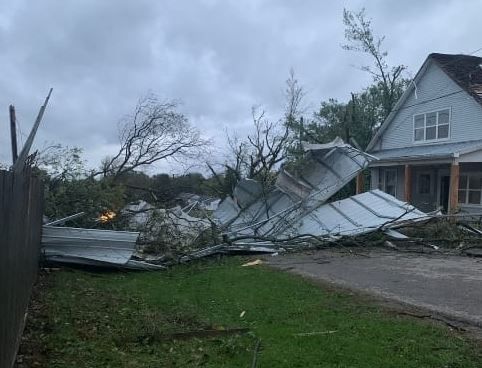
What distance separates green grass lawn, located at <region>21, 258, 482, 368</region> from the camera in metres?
5.11

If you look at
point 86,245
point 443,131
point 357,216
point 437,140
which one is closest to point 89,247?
point 86,245

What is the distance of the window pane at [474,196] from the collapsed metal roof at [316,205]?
598 centimetres

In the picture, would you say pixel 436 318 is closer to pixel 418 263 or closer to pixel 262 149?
pixel 418 263

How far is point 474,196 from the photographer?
21.8 meters

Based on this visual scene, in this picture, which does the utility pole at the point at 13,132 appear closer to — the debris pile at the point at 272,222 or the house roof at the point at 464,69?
the debris pile at the point at 272,222

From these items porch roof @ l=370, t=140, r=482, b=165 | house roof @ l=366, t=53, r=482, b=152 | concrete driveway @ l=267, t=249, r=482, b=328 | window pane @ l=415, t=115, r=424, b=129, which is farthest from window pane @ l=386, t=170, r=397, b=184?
concrete driveway @ l=267, t=249, r=482, b=328

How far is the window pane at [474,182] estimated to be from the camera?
71.1 ft

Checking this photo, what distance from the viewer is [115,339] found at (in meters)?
6.05

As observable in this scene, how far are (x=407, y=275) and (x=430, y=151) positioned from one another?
44.2 feet

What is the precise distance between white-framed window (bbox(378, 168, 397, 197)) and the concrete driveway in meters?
12.4

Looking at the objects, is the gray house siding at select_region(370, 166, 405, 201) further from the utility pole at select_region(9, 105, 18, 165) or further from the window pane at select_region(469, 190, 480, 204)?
the utility pole at select_region(9, 105, 18, 165)

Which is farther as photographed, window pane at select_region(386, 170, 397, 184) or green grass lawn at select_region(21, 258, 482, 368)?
window pane at select_region(386, 170, 397, 184)

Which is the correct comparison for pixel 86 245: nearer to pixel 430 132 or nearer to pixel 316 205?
Result: pixel 316 205

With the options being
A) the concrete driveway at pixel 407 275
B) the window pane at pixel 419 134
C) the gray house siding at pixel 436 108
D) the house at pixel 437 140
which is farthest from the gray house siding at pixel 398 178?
the concrete driveway at pixel 407 275
